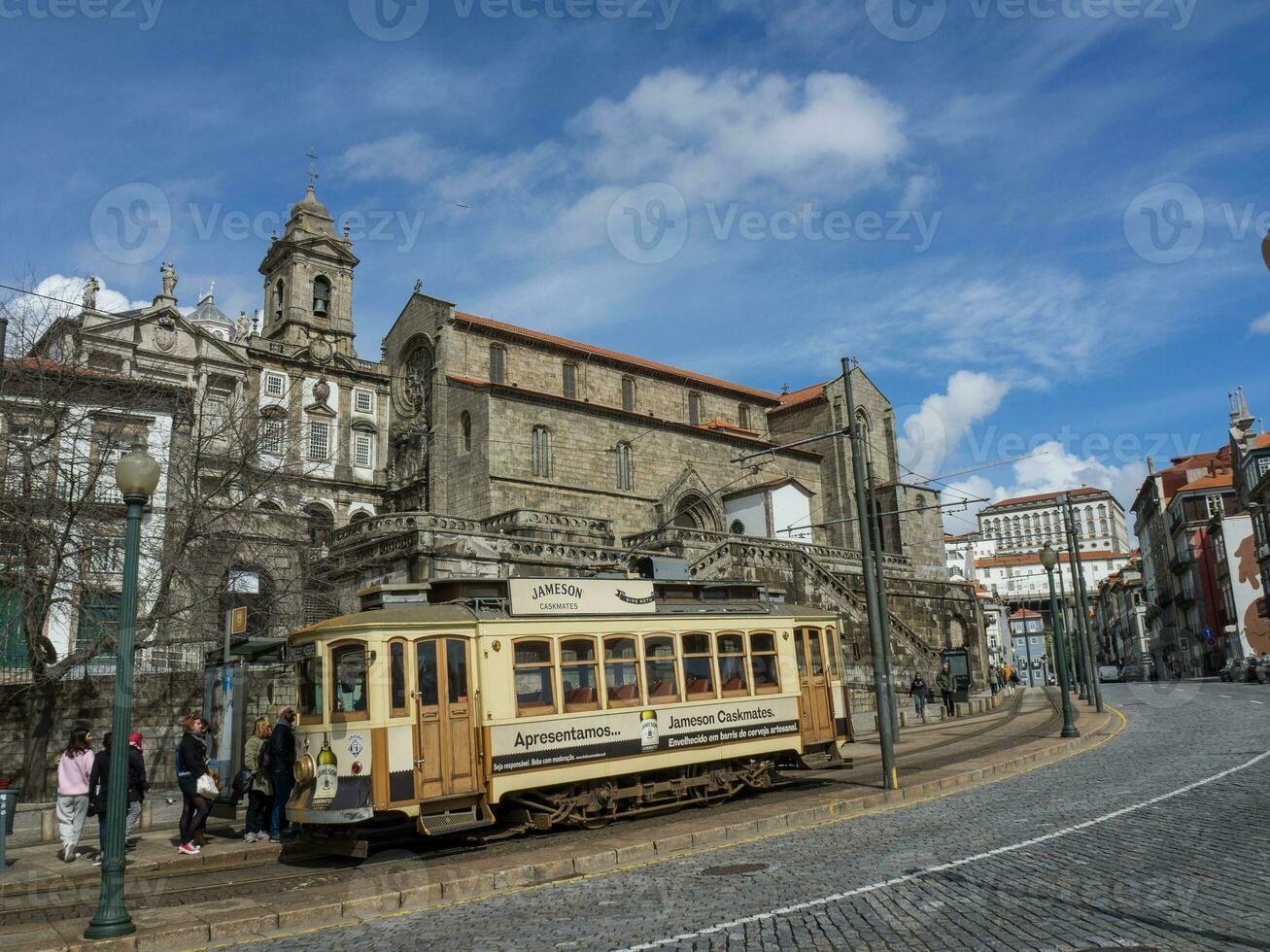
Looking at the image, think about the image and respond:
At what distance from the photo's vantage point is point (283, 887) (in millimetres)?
9945

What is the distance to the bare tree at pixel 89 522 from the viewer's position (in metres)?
18.1

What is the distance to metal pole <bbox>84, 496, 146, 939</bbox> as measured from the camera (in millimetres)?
7707

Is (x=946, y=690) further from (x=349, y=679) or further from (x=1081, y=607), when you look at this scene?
(x=349, y=679)

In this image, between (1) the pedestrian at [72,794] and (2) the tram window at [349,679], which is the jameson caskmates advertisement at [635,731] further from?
(1) the pedestrian at [72,794]

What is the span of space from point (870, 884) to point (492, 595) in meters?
6.37

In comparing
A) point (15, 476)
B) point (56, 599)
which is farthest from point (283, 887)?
point (15, 476)

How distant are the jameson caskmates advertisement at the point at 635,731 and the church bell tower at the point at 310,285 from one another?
38.5 metres

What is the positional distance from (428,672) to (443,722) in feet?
2.09

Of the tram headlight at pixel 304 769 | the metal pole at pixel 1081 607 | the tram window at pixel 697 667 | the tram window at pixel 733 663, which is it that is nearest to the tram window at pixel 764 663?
the tram window at pixel 733 663

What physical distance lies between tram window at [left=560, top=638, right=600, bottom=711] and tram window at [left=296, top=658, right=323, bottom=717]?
311 cm

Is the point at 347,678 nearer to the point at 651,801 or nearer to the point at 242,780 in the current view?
the point at 242,780

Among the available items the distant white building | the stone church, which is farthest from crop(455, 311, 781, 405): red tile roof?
the distant white building

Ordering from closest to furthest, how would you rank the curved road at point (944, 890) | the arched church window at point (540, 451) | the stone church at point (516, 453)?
the curved road at point (944, 890)
the stone church at point (516, 453)
the arched church window at point (540, 451)

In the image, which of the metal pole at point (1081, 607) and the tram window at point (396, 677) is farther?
the metal pole at point (1081, 607)
